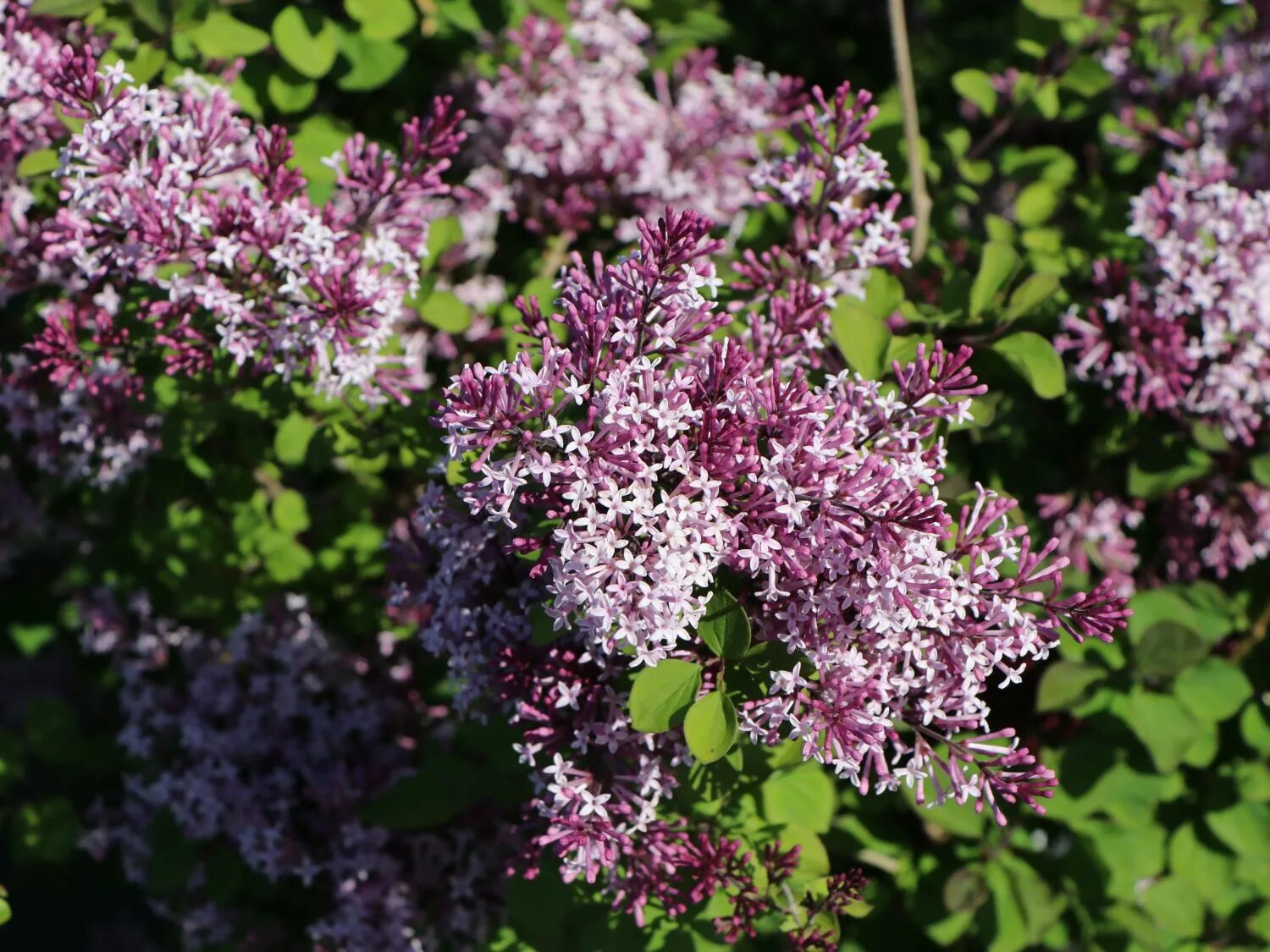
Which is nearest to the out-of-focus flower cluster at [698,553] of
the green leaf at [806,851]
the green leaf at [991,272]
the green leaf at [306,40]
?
the green leaf at [806,851]

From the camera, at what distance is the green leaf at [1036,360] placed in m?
2.21

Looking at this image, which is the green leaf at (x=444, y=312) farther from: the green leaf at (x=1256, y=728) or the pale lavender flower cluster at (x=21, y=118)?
the green leaf at (x=1256, y=728)

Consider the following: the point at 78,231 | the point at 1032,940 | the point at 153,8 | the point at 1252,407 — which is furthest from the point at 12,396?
the point at 1252,407

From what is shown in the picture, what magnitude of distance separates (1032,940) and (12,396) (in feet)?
8.90

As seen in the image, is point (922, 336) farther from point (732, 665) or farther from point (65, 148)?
point (65, 148)

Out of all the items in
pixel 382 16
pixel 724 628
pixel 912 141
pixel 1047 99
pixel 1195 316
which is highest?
pixel 382 16

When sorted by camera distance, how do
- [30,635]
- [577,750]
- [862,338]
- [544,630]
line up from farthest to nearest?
[30,635] < [862,338] < [577,750] < [544,630]

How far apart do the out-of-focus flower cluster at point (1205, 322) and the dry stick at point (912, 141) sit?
0.44 meters

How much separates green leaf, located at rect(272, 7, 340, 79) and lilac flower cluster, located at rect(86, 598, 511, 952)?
1398 mm

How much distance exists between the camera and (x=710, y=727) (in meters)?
1.70

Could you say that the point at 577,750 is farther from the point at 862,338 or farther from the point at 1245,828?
the point at 1245,828

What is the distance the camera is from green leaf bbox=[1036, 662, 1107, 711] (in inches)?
101

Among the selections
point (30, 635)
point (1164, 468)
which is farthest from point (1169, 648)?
point (30, 635)

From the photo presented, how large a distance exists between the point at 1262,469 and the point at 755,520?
61.7 inches
